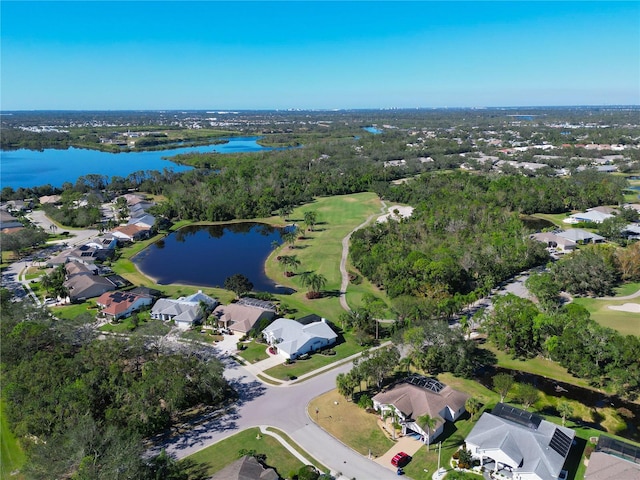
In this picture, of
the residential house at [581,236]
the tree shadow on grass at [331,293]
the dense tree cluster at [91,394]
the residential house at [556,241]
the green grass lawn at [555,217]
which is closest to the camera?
the dense tree cluster at [91,394]

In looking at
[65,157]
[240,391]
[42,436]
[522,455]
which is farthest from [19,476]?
[65,157]

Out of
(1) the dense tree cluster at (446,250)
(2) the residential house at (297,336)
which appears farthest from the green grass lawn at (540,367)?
(2) the residential house at (297,336)

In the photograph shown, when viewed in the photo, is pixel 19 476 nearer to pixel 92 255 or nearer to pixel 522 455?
pixel 522 455

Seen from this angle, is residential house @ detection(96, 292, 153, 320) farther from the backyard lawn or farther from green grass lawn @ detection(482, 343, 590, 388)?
green grass lawn @ detection(482, 343, 590, 388)

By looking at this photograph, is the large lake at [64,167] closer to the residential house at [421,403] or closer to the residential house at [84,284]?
the residential house at [84,284]

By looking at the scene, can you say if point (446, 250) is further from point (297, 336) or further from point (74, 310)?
point (74, 310)

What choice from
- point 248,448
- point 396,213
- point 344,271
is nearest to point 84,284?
point 344,271
